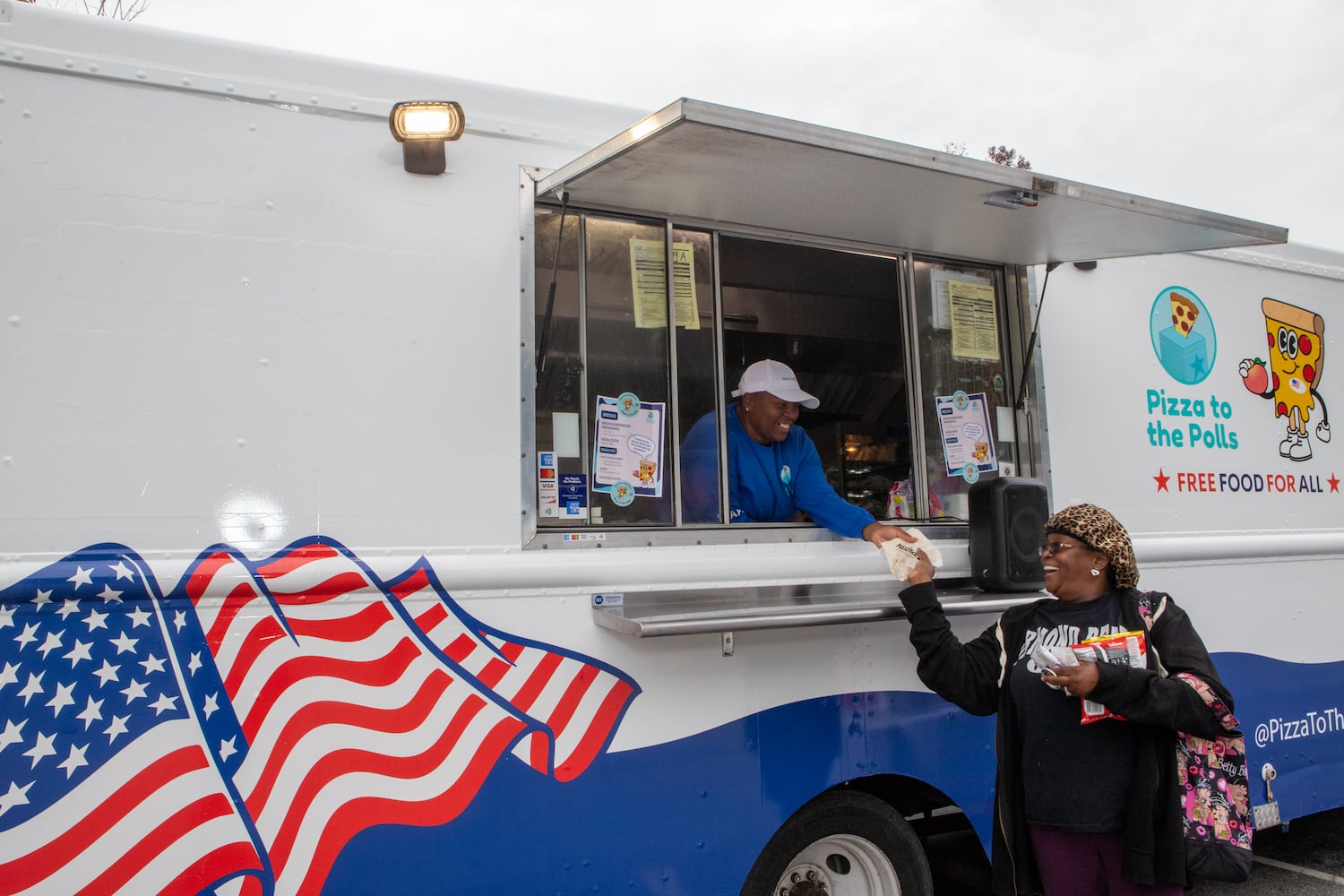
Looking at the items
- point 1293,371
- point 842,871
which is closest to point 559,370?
point 842,871

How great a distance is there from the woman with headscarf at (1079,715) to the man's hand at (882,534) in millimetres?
273

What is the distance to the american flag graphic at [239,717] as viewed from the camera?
2268 mm

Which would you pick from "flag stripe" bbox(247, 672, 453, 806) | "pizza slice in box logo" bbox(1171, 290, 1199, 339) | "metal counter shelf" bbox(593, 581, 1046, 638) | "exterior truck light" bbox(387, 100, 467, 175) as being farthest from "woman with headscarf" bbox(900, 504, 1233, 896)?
"exterior truck light" bbox(387, 100, 467, 175)

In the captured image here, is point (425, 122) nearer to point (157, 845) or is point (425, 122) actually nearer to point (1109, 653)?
point (157, 845)

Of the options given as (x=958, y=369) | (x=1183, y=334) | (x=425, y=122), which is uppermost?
(x=425, y=122)

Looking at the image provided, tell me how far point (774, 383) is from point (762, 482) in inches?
16.0

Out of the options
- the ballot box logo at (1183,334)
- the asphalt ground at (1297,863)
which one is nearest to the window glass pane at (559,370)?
the ballot box logo at (1183,334)

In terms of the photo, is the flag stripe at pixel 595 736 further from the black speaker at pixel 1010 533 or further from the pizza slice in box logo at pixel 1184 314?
the pizza slice in box logo at pixel 1184 314

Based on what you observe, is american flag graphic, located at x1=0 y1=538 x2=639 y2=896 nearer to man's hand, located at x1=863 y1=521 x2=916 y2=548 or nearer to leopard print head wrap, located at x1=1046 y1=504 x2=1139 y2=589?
man's hand, located at x1=863 y1=521 x2=916 y2=548

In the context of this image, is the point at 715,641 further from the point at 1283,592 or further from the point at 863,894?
the point at 1283,592

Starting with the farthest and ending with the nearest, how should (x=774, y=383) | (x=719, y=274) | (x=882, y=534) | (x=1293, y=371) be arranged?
(x=1293, y=371), (x=774, y=383), (x=719, y=274), (x=882, y=534)

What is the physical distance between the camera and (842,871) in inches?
130

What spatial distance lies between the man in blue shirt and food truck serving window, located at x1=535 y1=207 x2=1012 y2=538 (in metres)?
0.01

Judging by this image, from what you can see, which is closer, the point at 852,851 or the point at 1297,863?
the point at 852,851
